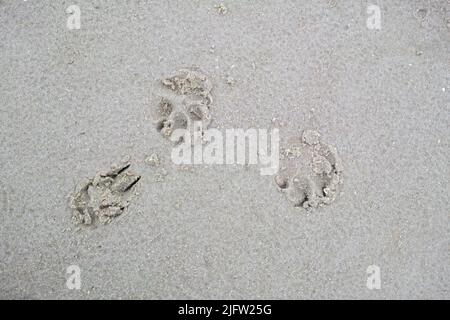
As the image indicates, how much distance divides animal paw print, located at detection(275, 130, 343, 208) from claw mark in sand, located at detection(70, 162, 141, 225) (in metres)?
0.69

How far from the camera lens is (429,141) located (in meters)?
2.17

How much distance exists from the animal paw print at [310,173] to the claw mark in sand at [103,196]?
0.69 meters

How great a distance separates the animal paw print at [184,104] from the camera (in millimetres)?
2111

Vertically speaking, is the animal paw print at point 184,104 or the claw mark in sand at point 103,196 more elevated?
the animal paw print at point 184,104

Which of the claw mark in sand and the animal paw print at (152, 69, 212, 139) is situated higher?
the animal paw print at (152, 69, 212, 139)

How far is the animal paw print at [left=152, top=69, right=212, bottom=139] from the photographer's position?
211 cm

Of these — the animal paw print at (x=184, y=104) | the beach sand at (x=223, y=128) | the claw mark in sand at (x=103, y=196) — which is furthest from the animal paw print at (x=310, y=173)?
the claw mark in sand at (x=103, y=196)

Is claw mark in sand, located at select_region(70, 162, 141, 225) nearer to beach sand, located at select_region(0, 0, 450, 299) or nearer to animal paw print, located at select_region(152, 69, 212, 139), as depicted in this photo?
beach sand, located at select_region(0, 0, 450, 299)

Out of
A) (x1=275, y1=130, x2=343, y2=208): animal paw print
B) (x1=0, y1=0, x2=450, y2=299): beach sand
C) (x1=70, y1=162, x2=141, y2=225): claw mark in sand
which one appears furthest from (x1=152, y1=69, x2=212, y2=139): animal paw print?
(x1=275, y1=130, x2=343, y2=208): animal paw print

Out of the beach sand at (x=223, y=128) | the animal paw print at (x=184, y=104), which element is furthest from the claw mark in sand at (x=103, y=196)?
the animal paw print at (x=184, y=104)

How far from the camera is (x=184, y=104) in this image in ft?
6.97

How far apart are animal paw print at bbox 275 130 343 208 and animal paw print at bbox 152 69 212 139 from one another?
0.42m

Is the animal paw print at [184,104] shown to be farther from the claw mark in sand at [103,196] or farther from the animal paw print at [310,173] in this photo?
the animal paw print at [310,173]

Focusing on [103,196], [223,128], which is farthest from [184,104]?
[103,196]
